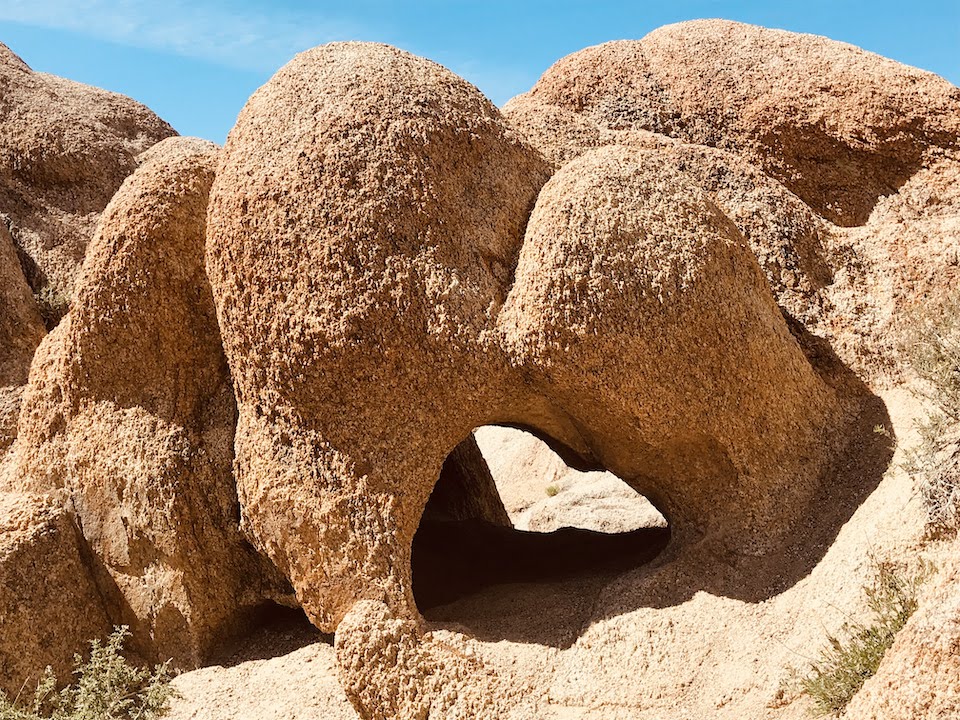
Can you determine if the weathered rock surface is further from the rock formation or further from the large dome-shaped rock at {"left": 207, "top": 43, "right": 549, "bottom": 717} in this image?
the large dome-shaped rock at {"left": 207, "top": 43, "right": 549, "bottom": 717}

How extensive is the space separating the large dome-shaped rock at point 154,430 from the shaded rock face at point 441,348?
0.55 meters

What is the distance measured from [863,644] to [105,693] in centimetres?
376

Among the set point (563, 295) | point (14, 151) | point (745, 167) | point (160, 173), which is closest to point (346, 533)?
point (563, 295)

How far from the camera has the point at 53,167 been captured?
8391mm

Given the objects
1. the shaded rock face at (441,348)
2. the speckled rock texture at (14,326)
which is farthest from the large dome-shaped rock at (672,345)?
the speckled rock texture at (14,326)

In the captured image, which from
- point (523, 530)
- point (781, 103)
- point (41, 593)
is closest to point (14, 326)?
point (41, 593)

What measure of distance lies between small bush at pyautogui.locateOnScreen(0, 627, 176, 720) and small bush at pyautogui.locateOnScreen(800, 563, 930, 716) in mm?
3268

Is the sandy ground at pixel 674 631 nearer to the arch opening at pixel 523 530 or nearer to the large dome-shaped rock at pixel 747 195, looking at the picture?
the arch opening at pixel 523 530

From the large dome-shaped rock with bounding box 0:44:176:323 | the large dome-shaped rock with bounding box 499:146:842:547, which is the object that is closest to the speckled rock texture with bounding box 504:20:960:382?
the large dome-shaped rock with bounding box 499:146:842:547

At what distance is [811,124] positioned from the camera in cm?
602

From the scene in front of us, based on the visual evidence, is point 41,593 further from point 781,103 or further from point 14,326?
point 781,103

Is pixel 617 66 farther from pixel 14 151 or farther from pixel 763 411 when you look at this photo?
pixel 14 151

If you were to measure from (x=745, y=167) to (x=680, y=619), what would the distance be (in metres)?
2.73

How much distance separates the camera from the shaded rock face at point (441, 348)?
465cm
